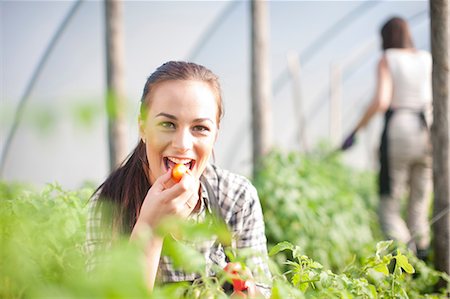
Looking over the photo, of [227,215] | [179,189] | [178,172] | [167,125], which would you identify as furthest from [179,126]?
[227,215]

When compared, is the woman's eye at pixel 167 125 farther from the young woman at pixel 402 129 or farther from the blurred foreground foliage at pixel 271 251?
the young woman at pixel 402 129

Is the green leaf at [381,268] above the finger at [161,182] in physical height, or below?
below

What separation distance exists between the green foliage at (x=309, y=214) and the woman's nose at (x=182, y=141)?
1814 mm

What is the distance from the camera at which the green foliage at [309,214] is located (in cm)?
377

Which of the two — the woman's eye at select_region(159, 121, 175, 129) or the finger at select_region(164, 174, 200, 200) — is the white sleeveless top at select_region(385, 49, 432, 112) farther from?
the finger at select_region(164, 174, 200, 200)

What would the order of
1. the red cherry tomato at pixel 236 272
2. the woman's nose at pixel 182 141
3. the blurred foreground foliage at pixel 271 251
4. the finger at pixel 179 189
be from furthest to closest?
the woman's nose at pixel 182 141 < the finger at pixel 179 189 < the red cherry tomato at pixel 236 272 < the blurred foreground foliage at pixel 271 251

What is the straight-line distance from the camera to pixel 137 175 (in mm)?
1854

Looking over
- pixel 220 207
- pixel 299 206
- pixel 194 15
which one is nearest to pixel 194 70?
pixel 220 207

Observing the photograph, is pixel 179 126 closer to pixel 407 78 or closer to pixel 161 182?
pixel 161 182

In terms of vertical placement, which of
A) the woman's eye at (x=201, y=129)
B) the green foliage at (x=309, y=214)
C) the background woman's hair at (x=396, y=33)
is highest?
the background woman's hair at (x=396, y=33)

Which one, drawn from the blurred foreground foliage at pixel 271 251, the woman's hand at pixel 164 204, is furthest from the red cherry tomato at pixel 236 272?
the woman's hand at pixel 164 204

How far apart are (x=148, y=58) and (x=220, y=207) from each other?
4.97 meters

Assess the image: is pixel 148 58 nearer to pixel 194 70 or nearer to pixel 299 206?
pixel 299 206

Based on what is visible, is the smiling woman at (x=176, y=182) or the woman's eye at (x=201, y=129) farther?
the woman's eye at (x=201, y=129)
